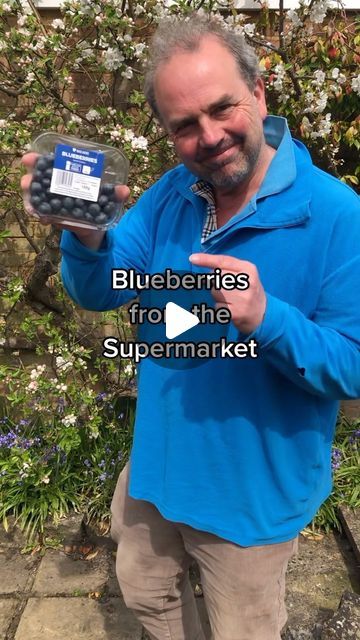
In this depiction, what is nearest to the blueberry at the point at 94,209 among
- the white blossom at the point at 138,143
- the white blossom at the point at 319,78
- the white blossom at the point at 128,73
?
the white blossom at the point at 138,143

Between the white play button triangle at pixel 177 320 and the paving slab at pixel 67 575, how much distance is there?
6.27 ft

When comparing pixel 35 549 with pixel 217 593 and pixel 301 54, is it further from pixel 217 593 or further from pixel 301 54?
pixel 301 54

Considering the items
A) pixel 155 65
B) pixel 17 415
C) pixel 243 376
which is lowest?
pixel 17 415

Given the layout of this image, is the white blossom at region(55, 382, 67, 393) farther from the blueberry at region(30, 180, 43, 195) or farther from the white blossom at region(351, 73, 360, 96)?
the white blossom at region(351, 73, 360, 96)

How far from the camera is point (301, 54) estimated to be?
3068 millimetres

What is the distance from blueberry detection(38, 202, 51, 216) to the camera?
50.0 inches

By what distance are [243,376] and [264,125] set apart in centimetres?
76

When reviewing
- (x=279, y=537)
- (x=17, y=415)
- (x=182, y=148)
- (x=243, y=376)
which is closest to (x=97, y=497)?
(x=17, y=415)

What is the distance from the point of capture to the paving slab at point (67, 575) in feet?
→ 9.15

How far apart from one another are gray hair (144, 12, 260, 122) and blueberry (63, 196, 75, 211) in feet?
1.41

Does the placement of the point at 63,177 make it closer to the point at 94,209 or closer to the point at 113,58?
the point at 94,209

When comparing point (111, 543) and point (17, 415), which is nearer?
point (111, 543)

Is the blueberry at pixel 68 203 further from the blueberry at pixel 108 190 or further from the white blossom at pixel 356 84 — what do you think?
the white blossom at pixel 356 84

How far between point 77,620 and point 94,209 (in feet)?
7.25
